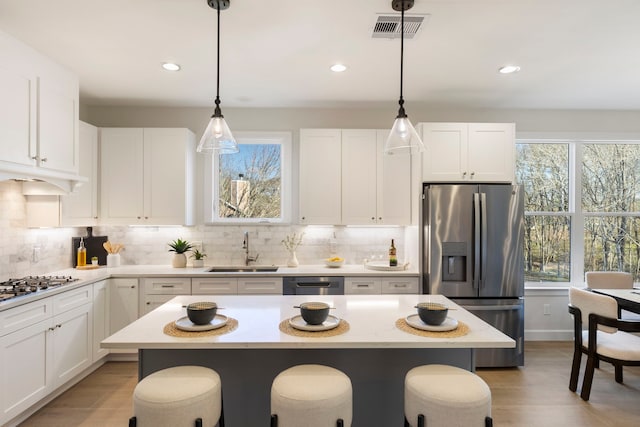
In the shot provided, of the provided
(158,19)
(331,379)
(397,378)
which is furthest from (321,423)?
(158,19)

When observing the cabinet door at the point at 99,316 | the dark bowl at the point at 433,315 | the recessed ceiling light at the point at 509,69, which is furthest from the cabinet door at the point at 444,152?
the cabinet door at the point at 99,316

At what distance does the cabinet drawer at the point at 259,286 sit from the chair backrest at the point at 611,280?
122 inches

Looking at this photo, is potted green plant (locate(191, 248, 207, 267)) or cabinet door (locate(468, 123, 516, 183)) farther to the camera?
potted green plant (locate(191, 248, 207, 267))

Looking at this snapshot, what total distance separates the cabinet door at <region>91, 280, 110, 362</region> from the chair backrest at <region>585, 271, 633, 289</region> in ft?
15.4

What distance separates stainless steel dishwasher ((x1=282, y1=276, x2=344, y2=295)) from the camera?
3586mm

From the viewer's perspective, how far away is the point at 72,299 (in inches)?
116

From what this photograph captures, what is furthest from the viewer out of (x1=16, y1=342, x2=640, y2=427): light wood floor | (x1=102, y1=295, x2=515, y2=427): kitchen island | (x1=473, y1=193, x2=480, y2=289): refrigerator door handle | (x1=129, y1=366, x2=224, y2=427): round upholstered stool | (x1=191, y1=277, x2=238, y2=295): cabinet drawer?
(x1=191, y1=277, x2=238, y2=295): cabinet drawer

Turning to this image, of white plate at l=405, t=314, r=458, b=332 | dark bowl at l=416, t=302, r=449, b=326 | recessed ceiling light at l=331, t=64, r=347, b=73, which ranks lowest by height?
white plate at l=405, t=314, r=458, b=332

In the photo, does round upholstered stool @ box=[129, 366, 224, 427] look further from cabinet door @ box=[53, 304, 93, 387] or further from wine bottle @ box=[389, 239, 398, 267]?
wine bottle @ box=[389, 239, 398, 267]

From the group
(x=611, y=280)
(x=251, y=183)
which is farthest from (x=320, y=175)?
(x=611, y=280)

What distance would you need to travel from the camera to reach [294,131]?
13.7ft

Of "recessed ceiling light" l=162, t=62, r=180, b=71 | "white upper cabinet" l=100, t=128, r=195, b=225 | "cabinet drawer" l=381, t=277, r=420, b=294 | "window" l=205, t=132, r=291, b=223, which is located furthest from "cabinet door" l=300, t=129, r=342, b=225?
"recessed ceiling light" l=162, t=62, r=180, b=71

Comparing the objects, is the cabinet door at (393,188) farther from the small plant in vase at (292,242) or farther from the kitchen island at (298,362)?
the kitchen island at (298,362)

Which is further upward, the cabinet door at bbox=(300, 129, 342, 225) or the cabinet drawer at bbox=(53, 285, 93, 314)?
the cabinet door at bbox=(300, 129, 342, 225)
